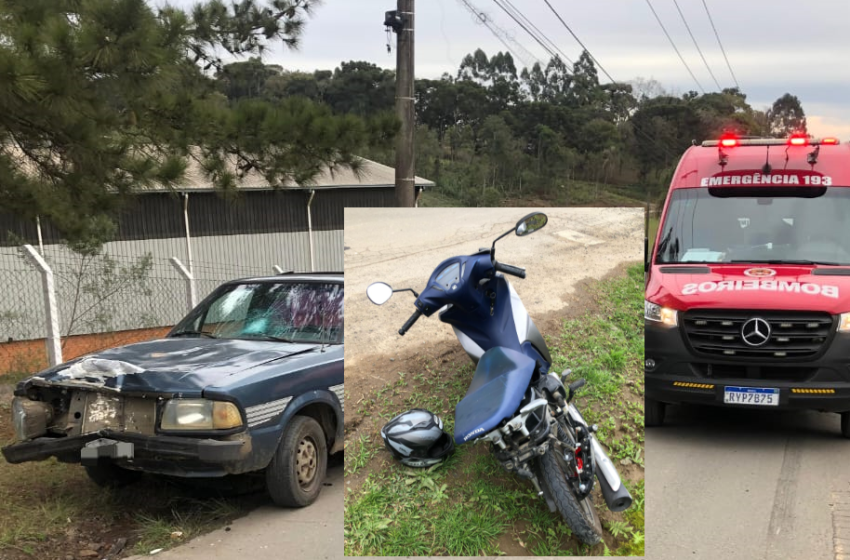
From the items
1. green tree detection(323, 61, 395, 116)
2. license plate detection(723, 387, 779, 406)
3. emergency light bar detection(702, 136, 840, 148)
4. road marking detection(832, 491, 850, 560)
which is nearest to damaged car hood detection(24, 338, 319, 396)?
license plate detection(723, 387, 779, 406)

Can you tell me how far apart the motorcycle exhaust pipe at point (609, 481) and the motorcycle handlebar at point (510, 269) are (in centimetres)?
49

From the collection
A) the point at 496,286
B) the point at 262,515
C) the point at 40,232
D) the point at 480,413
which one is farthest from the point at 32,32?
the point at 40,232

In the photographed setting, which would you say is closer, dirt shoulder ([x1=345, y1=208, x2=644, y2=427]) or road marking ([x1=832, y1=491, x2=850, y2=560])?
dirt shoulder ([x1=345, y1=208, x2=644, y2=427])

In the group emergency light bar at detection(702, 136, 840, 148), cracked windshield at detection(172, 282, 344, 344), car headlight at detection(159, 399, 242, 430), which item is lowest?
car headlight at detection(159, 399, 242, 430)

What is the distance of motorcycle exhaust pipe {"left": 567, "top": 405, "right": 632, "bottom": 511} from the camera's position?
2562 mm

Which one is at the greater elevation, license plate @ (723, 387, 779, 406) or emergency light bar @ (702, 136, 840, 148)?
emergency light bar @ (702, 136, 840, 148)

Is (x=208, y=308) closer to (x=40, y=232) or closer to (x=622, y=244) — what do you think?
(x=622, y=244)

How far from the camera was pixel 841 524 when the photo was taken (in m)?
5.32

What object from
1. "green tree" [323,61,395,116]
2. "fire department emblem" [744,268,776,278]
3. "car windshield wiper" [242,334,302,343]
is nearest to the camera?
"car windshield wiper" [242,334,302,343]

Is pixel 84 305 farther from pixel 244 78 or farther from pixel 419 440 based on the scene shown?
pixel 419 440

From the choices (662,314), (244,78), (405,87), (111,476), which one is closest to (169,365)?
(111,476)

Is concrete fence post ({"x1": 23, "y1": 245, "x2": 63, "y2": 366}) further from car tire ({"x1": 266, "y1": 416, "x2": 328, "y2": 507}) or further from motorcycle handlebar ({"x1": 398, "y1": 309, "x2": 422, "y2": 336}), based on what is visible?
motorcycle handlebar ({"x1": 398, "y1": 309, "x2": 422, "y2": 336})

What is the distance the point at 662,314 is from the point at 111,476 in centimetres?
461

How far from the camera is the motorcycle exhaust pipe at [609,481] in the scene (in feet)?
8.41
